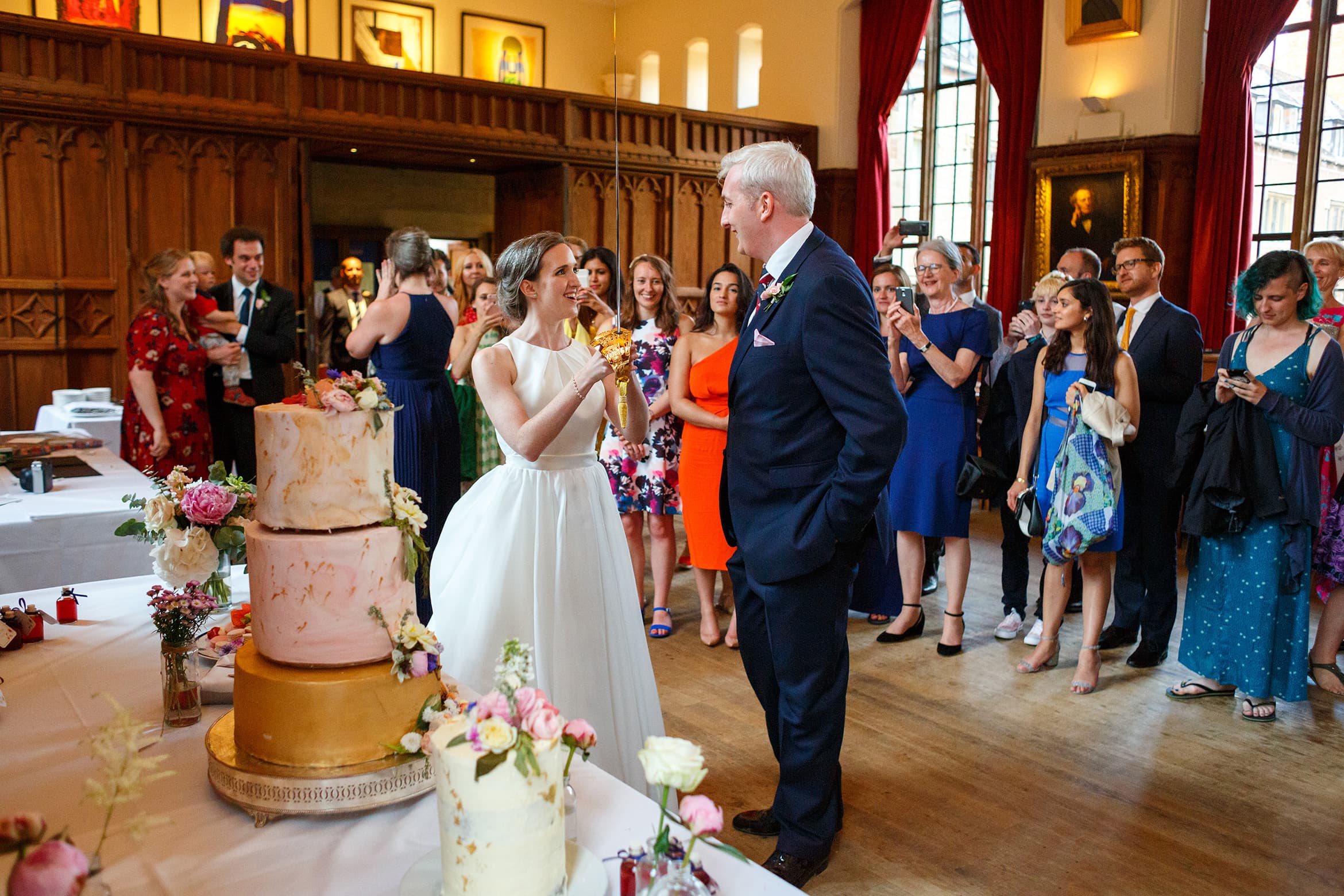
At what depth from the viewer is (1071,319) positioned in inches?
161

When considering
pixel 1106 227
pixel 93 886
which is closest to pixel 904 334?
pixel 93 886

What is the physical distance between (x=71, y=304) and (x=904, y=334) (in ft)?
23.2

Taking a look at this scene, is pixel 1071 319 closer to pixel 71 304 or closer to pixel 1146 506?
pixel 1146 506

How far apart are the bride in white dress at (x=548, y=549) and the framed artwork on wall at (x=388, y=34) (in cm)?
1088

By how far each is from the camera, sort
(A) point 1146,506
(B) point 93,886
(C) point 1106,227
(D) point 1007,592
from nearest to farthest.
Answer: (B) point 93,886
(A) point 1146,506
(D) point 1007,592
(C) point 1106,227

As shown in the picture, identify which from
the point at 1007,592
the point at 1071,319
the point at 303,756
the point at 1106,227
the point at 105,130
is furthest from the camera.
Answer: the point at 1106,227

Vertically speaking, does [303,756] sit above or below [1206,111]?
below

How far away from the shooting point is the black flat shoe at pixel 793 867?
2.61 meters

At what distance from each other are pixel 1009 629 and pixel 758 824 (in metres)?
2.33

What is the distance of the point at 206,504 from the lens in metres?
2.06

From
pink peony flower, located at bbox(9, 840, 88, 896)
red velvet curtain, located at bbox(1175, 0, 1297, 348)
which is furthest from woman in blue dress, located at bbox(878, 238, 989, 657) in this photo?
red velvet curtain, located at bbox(1175, 0, 1297, 348)

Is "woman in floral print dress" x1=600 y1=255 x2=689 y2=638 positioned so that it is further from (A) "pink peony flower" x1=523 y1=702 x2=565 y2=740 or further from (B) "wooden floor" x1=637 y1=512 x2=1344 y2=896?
(A) "pink peony flower" x1=523 y1=702 x2=565 y2=740

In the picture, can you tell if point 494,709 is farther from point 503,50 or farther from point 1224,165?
point 503,50

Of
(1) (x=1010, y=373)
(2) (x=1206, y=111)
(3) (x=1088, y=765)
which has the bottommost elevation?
(3) (x=1088, y=765)
